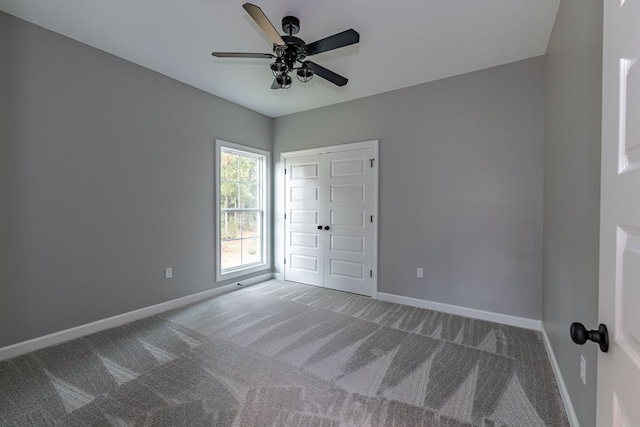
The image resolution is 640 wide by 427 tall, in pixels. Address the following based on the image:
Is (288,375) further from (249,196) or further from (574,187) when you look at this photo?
(249,196)

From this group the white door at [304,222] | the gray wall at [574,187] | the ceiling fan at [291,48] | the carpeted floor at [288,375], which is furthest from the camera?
the white door at [304,222]

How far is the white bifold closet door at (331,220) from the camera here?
3.97m

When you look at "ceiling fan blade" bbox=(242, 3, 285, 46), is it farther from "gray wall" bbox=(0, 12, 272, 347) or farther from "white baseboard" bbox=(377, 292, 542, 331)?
"white baseboard" bbox=(377, 292, 542, 331)

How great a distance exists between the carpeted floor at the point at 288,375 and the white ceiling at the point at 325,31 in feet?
9.28

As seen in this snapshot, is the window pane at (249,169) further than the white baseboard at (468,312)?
Yes

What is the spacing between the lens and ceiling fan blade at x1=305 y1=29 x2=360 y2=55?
1922 mm

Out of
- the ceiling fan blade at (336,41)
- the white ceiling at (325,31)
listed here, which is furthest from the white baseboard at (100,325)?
the ceiling fan blade at (336,41)

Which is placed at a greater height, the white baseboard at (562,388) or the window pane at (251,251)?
the window pane at (251,251)

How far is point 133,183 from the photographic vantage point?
3100mm

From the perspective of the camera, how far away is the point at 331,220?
4.30 m

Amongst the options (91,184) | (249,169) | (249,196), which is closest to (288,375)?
(91,184)

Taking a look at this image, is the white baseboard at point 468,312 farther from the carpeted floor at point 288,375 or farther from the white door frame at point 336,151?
the white door frame at point 336,151

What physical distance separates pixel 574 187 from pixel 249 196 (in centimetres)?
396

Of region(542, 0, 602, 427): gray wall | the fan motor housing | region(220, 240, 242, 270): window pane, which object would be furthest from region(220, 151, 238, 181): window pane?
region(542, 0, 602, 427): gray wall
